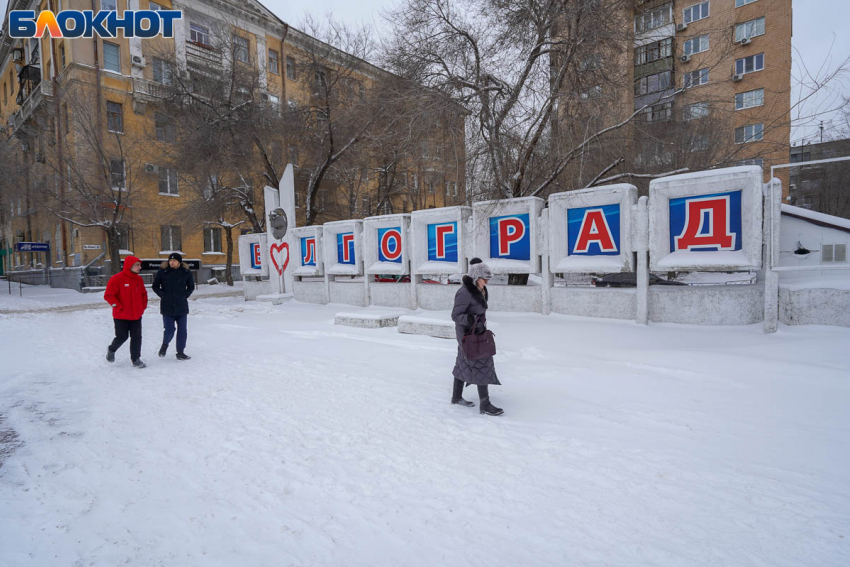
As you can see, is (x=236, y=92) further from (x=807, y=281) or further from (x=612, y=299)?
(x=807, y=281)

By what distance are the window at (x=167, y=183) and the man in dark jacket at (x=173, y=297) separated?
2553 centimetres

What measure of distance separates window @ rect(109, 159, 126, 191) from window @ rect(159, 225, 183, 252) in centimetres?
474

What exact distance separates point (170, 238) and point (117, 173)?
19.0 feet

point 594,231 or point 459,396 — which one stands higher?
point 594,231

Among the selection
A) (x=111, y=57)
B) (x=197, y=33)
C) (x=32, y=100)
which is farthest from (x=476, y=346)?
(x=32, y=100)

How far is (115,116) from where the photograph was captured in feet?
89.6

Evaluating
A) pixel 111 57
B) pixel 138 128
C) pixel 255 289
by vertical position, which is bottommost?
pixel 255 289

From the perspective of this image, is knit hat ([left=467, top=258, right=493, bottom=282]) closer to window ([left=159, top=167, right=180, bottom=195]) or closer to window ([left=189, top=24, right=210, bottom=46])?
window ([left=159, top=167, right=180, bottom=195])

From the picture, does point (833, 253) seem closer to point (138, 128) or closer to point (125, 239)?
point (125, 239)

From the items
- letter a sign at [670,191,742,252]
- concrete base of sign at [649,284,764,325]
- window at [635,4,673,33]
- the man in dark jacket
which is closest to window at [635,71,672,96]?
window at [635,4,673,33]

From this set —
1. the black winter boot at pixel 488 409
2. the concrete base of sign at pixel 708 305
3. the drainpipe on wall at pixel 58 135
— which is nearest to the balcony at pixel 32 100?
the drainpipe on wall at pixel 58 135

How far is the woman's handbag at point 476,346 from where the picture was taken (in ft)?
15.1

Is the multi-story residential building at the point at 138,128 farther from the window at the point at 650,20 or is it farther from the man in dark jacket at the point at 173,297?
the man in dark jacket at the point at 173,297

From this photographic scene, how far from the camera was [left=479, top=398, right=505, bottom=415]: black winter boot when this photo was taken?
179 inches
